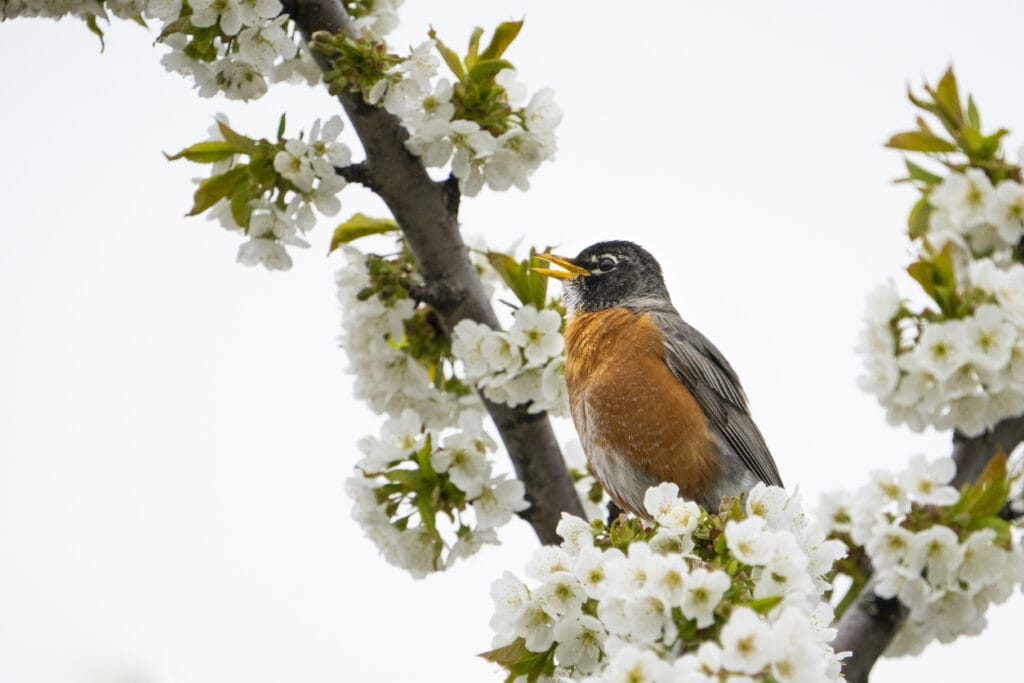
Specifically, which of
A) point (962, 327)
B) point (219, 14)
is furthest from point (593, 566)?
point (219, 14)

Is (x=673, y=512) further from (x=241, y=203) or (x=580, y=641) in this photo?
(x=241, y=203)

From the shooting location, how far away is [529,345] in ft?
13.8

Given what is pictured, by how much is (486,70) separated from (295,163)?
2.33 ft

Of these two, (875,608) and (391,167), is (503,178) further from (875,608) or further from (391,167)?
(875,608)

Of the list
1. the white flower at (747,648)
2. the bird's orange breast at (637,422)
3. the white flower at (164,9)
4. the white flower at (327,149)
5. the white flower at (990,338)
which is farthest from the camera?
the bird's orange breast at (637,422)

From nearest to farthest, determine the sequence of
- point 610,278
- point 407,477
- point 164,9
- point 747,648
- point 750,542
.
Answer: point 747,648, point 750,542, point 407,477, point 164,9, point 610,278

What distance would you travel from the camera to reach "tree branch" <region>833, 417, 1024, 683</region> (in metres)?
2.50

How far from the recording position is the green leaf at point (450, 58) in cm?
387

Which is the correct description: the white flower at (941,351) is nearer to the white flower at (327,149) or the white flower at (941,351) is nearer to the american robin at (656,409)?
the white flower at (327,149)

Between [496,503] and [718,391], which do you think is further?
[718,391]

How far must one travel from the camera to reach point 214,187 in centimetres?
401

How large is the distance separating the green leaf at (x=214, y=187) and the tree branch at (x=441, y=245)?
421 mm

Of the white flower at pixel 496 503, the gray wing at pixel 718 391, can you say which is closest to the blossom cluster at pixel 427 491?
the white flower at pixel 496 503

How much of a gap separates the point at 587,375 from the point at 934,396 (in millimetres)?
3445
